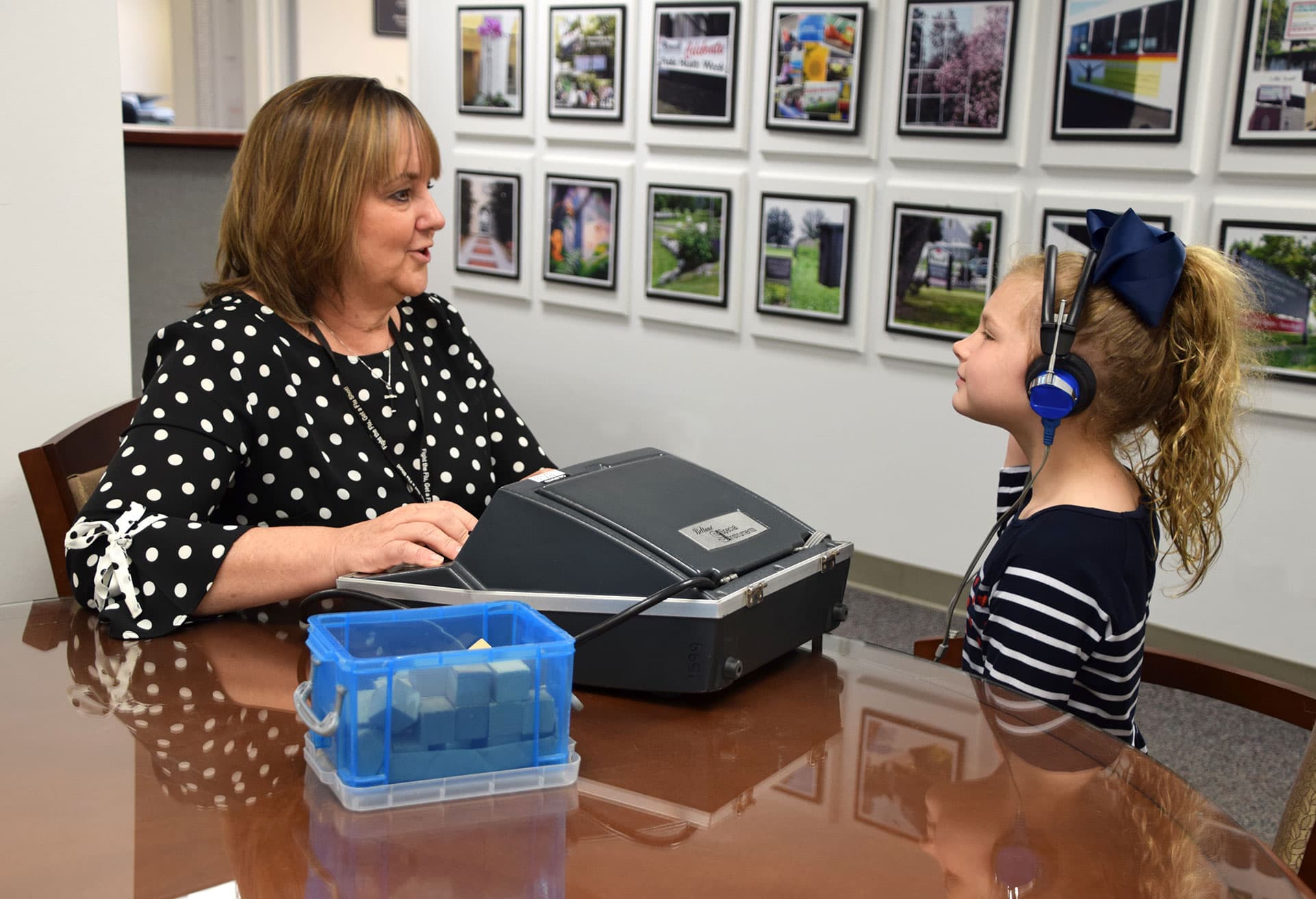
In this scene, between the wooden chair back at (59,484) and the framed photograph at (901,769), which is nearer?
the framed photograph at (901,769)

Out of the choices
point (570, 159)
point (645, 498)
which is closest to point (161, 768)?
point (645, 498)

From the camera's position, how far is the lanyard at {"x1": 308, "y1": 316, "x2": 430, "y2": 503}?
5.71 feet

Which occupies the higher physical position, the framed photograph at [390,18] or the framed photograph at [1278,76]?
the framed photograph at [390,18]

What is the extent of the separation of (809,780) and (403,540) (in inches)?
21.4

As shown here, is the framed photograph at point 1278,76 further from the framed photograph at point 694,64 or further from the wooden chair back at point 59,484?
the wooden chair back at point 59,484

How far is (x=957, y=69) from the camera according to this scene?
12.3 feet

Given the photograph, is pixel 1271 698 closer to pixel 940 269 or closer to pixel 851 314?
pixel 940 269

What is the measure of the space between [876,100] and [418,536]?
118 inches

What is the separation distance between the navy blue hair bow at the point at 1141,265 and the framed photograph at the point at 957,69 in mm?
2368

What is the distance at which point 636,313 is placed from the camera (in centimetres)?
472

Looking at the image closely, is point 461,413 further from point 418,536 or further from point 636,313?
point 636,313

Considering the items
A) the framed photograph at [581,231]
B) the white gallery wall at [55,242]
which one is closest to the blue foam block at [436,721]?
the white gallery wall at [55,242]

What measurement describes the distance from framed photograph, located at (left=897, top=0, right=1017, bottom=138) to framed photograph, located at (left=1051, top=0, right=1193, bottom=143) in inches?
7.0

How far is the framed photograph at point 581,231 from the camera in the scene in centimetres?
474
